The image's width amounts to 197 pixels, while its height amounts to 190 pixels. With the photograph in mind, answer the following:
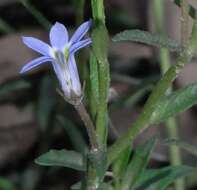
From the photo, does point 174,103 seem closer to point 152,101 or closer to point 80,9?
point 152,101

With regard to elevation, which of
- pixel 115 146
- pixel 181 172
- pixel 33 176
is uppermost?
pixel 115 146

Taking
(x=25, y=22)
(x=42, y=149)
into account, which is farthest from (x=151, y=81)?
(x=25, y=22)

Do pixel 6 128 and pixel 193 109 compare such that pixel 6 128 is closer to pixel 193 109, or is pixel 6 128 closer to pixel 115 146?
pixel 193 109

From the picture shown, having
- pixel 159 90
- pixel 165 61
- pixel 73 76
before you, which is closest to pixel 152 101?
pixel 159 90

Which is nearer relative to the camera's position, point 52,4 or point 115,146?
point 115,146

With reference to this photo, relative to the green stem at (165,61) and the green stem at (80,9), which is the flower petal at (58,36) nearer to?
the green stem at (80,9)

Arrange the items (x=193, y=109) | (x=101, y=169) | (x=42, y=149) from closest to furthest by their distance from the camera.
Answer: (x=101, y=169) < (x=42, y=149) < (x=193, y=109)

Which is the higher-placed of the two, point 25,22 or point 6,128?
point 25,22

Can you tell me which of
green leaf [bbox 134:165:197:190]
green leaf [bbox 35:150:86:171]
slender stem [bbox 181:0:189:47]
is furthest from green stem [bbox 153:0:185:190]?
slender stem [bbox 181:0:189:47]
